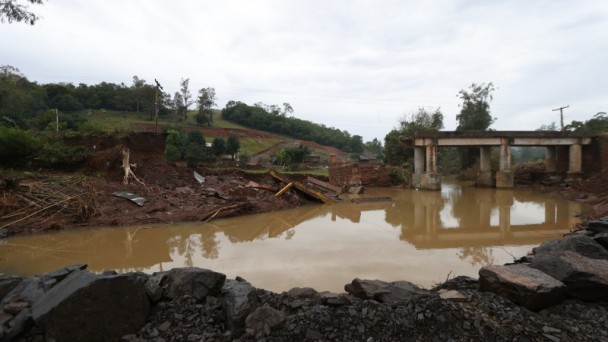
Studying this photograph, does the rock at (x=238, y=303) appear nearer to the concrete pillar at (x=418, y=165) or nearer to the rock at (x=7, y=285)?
the rock at (x=7, y=285)

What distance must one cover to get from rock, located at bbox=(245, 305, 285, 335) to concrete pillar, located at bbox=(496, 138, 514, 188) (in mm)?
24754

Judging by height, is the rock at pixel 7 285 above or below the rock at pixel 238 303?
above

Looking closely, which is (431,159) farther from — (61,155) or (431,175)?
(61,155)

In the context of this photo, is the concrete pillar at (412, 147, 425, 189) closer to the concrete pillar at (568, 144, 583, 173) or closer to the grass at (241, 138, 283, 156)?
the concrete pillar at (568, 144, 583, 173)

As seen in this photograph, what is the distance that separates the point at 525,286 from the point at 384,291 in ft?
4.84

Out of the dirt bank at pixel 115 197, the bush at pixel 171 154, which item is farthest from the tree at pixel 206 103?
the dirt bank at pixel 115 197

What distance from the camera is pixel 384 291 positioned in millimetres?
3871

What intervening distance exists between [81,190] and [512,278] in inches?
512

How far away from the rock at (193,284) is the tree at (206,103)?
7123 centimetres

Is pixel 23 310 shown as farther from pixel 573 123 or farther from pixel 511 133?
pixel 573 123

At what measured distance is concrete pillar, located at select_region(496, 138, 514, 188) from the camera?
23703 millimetres

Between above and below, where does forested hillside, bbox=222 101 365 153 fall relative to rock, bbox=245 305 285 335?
above

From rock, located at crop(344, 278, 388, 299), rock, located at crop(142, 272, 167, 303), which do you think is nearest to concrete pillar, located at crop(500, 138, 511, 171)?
rock, located at crop(344, 278, 388, 299)

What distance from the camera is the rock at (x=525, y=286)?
3.63m
